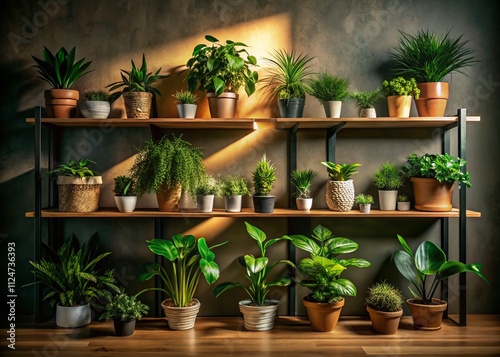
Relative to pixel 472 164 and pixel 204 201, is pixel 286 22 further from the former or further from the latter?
pixel 472 164

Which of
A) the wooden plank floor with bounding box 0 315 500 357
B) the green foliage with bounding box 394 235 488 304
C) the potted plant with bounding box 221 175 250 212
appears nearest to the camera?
the wooden plank floor with bounding box 0 315 500 357

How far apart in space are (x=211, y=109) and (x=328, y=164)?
0.94 m


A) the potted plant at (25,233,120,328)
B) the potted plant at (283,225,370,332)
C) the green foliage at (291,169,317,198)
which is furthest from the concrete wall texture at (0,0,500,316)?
the potted plant at (283,225,370,332)

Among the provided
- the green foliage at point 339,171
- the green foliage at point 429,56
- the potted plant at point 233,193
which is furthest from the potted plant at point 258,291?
the green foliage at point 429,56

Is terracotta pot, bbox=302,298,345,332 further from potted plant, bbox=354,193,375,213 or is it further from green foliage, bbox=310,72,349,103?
green foliage, bbox=310,72,349,103

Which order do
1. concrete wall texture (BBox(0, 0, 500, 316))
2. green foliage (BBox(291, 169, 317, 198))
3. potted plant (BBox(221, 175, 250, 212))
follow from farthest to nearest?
1. concrete wall texture (BBox(0, 0, 500, 316))
2. green foliage (BBox(291, 169, 317, 198))
3. potted plant (BBox(221, 175, 250, 212))

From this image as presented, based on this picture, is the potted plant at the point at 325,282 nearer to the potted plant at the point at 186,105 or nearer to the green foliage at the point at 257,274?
the green foliage at the point at 257,274

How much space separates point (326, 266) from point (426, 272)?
0.73 metres

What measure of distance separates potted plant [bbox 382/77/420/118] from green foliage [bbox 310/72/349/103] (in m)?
0.32

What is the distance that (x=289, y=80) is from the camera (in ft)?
11.0

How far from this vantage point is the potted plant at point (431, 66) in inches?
131

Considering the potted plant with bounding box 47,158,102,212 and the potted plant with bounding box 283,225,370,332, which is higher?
the potted plant with bounding box 47,158,102,212

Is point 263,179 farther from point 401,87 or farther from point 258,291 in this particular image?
point 401,87

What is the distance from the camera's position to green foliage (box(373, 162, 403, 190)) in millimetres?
3393
